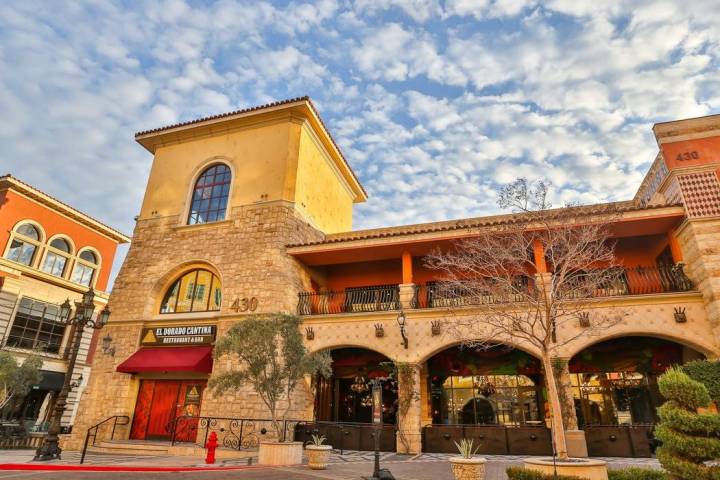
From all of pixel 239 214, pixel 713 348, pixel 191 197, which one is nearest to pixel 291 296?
pixel 239 214

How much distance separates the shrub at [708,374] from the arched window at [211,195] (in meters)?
15.9

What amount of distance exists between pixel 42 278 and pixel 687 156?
2961cm

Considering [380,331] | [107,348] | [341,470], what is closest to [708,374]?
[380,331]

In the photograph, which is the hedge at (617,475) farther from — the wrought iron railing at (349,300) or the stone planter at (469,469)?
the wrought iron railing at (349,300)

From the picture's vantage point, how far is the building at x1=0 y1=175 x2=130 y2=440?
21.0m

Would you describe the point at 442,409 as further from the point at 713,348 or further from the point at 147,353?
the point at 147,353

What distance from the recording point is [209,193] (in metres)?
17.7

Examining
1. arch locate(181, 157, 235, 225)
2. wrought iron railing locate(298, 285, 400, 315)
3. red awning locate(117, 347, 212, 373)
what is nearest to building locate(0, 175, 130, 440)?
red awning locate(117, 347, 212, 373)

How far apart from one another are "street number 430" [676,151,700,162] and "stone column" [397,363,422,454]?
1046 centimetres

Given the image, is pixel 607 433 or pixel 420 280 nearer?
pixel 607 433

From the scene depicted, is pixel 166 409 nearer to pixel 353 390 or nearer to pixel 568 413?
pixel 353 390

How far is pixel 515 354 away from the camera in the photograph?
1442 centimetres

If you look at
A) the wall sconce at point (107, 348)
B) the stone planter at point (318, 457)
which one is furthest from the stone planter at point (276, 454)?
the wall sconce at point (107, 348)

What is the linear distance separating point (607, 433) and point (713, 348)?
355cm
